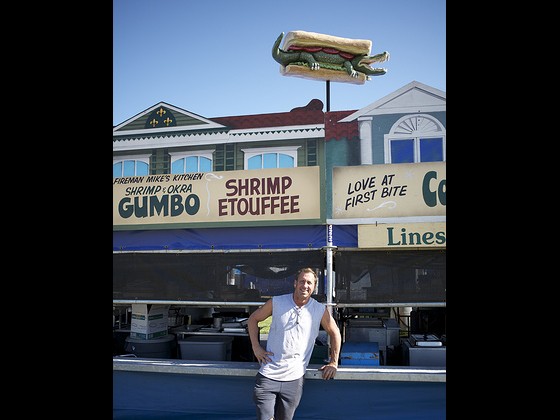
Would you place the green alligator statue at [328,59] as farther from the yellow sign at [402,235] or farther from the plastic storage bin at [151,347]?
the plastic storage bin at [151,347]

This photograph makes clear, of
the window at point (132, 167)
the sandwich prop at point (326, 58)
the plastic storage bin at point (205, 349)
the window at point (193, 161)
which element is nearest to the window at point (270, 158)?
the window at point (193, 161)

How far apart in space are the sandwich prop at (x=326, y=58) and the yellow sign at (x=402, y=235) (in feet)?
6.43

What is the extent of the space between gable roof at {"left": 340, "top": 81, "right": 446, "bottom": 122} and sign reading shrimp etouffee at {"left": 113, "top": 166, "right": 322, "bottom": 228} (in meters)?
0.98

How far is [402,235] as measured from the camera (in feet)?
18.1

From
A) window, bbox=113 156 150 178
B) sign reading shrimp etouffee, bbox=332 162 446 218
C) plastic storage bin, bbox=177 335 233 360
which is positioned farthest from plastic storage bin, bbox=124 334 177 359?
sign reading shrimp etouffee, bbox=332 162 446 218

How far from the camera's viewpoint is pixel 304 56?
5.89 m

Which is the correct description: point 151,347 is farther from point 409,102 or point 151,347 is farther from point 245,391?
point 409,102

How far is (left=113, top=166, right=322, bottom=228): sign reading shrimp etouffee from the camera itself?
18.6 ft

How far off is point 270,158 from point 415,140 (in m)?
1.77
